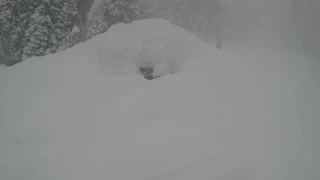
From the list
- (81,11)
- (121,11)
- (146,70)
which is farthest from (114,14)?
(146,70)

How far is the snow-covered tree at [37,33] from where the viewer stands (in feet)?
48.0

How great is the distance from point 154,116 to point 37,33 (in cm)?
1409

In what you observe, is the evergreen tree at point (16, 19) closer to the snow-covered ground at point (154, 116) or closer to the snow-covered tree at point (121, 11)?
the snow-covered tree at point (121, 11)

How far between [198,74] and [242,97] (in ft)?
4.24

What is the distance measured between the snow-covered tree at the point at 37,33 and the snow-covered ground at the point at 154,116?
9249 millimetres

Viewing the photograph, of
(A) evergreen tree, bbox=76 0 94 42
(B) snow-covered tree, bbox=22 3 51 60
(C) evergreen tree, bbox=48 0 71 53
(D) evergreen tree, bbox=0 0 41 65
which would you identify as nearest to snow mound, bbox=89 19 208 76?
(C) evergreen tree, bbox=48 0 71 53

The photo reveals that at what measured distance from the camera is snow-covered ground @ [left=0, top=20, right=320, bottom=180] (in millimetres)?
3588

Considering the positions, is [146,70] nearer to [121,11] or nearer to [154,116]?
[154,116]

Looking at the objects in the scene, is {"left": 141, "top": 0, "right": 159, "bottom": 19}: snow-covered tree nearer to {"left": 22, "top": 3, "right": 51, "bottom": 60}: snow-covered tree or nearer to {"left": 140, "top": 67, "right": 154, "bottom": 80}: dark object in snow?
{"left": 22, "top": 3, "right": 51, "bottom": 60}: snow-covered tree

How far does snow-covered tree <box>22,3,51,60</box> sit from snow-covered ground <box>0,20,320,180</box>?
9.25 metres

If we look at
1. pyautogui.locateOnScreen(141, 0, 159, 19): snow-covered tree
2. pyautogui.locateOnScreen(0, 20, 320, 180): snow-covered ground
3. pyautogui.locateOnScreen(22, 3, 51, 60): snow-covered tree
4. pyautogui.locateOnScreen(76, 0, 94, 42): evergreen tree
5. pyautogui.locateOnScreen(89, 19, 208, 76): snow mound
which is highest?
pyautogui.locateOnScreen(141, 0, 159, 19): snow-covered tree

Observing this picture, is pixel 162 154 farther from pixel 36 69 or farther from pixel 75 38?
pixel 75 38

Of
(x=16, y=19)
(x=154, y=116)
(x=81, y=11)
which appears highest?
(x=81, y=11)

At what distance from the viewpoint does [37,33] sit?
14602mm
